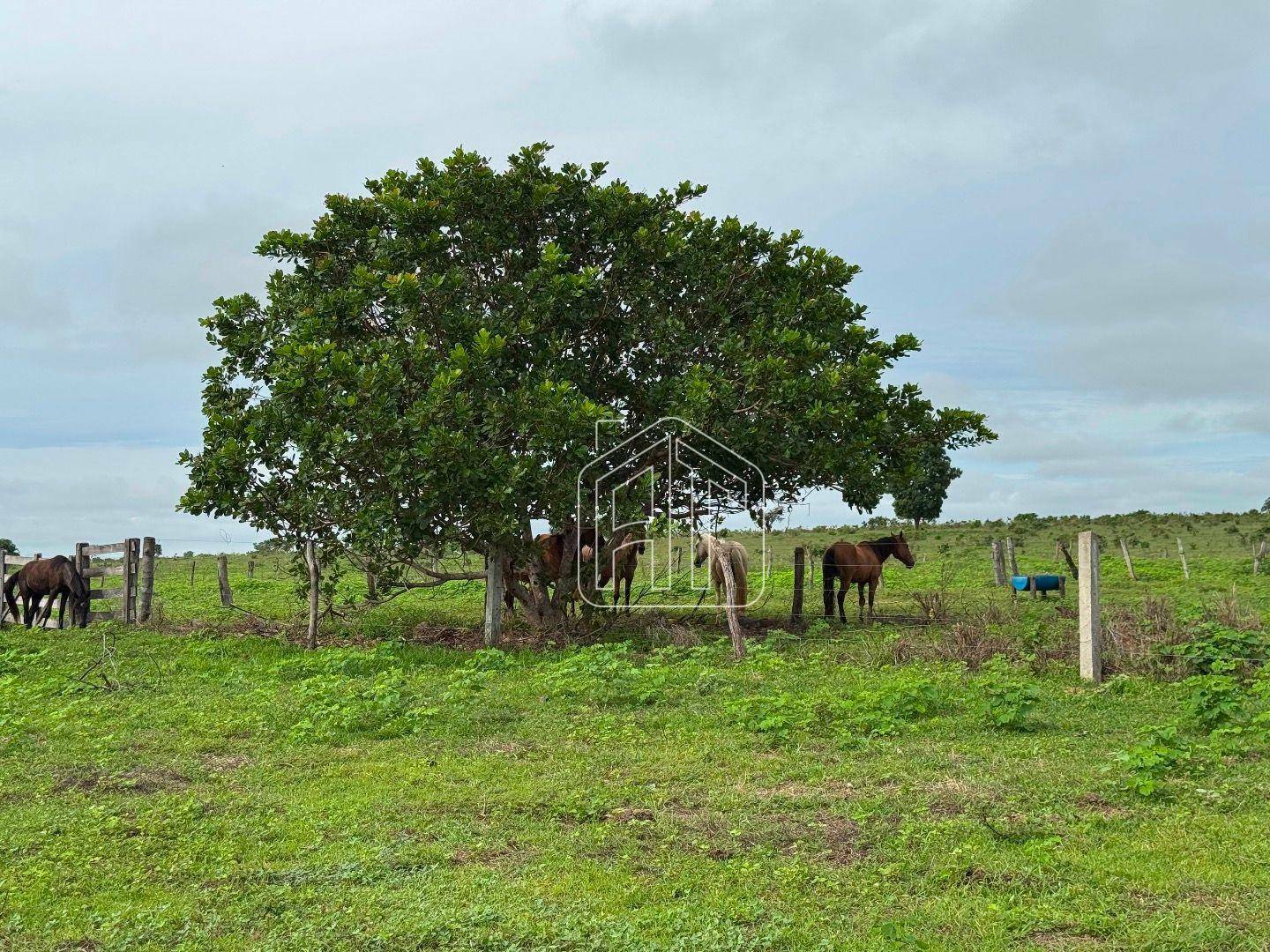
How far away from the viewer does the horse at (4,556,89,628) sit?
23.6 m

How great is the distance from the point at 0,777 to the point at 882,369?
15.3 meters

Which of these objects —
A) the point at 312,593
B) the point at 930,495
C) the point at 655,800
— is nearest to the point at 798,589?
the point at 312,593

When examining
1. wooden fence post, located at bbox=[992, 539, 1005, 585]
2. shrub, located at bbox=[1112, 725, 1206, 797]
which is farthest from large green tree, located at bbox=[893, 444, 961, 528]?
shrub, located at bbox=[1112, 725, 1206, 797]

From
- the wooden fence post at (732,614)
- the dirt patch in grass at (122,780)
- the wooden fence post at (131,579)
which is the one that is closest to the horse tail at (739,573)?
the wooden fence post at (732,614)

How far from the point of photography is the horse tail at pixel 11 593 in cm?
2461

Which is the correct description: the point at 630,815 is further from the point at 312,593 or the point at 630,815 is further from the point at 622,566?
the point at 622,566

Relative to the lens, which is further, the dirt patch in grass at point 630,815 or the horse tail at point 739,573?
the horse tail at point 739,573

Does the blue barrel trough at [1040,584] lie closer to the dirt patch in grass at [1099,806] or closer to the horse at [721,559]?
the horse at [721,559]

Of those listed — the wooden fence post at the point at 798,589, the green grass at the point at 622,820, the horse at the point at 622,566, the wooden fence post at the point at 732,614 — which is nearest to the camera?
the green grass at the point at 622,820

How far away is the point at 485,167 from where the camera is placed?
19.0m

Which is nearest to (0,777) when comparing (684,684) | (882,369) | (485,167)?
(684,684)

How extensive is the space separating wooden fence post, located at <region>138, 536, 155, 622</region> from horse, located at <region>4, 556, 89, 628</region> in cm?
135

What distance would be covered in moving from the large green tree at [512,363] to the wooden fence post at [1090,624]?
5409 millimetres

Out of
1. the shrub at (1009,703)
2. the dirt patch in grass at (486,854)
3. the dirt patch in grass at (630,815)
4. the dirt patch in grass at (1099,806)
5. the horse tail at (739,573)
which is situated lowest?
the dirt patch in grass at (486,854)
